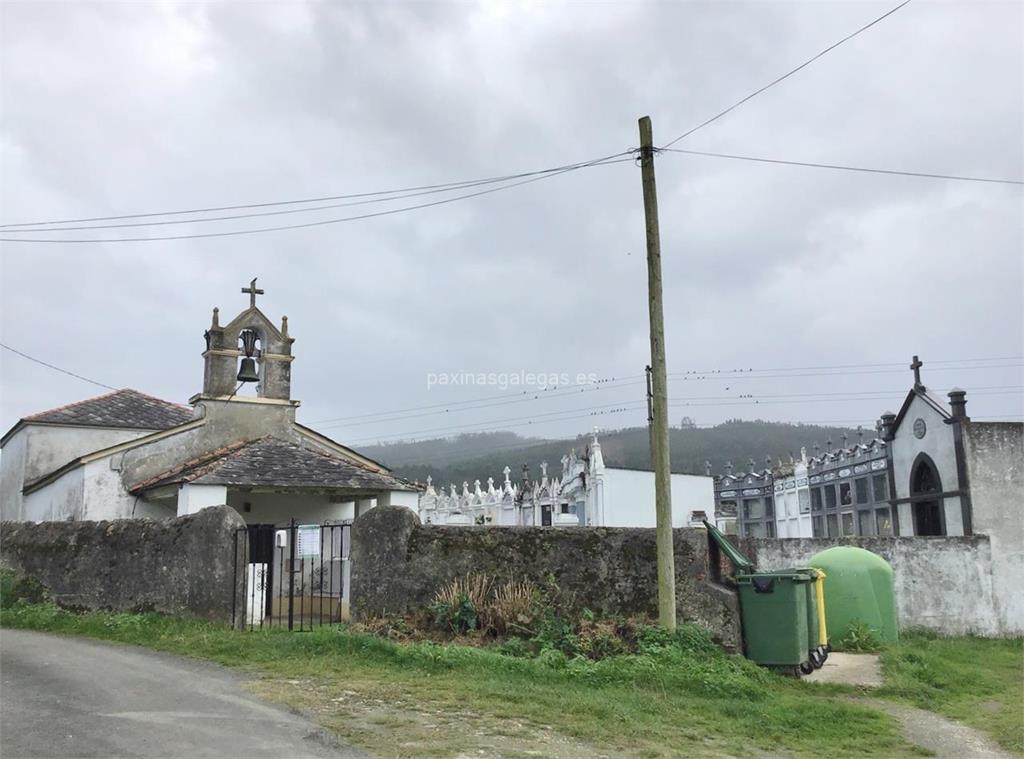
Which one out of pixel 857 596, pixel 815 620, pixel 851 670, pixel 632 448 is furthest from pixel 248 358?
pixel 632 448

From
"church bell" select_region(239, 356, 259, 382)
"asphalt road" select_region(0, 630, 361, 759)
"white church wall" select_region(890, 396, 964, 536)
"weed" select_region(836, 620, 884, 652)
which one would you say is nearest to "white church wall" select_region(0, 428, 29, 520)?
"church bell" select_region(239, 356, 259, 382)

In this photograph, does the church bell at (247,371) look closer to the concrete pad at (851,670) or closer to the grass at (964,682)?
the concrete pad at (851,670)

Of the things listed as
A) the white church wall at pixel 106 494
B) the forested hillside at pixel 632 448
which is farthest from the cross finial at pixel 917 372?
the forested hillside at pixel 632 448

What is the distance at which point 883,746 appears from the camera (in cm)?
Result: 767

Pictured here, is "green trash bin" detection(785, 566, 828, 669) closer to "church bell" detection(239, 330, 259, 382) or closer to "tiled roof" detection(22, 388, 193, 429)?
"church bell" detection(239, 330, 259, 382)

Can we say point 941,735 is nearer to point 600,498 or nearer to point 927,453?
point 927,453

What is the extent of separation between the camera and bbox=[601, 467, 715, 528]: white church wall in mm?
29516

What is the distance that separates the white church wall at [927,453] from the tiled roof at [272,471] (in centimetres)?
1120

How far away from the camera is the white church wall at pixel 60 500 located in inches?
717

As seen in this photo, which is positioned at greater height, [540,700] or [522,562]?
[522,562]

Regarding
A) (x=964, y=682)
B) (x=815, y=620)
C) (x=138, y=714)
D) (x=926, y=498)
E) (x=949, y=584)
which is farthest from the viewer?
(x=926, y=498)

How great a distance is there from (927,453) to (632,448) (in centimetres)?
5705

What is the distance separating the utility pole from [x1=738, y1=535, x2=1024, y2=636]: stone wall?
6.12 metres

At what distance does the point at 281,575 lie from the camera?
16.1 m
